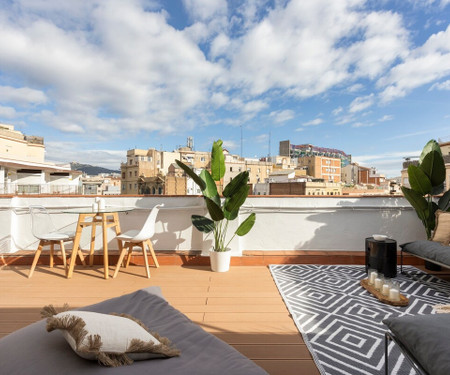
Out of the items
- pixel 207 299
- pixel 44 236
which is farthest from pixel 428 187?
pixel 44 236

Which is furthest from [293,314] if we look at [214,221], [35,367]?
[35,367]

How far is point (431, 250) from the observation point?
2.84 m

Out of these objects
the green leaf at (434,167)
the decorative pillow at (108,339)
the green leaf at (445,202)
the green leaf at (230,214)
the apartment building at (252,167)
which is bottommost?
the decorative pillow at (108,339)

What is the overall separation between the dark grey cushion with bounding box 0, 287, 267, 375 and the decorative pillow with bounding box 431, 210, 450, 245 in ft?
10.8

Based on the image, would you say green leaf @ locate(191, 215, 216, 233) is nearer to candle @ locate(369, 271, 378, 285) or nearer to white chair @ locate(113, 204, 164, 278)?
white chair @ locate(113, 204, 164, 278)

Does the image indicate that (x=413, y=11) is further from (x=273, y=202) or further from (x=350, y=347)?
(x=350, y=347)

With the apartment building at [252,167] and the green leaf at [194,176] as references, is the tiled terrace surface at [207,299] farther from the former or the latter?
the apartment building at [252,167]

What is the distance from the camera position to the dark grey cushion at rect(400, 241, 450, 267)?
2.65m

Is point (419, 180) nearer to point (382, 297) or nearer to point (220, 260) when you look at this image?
point (382, 297)

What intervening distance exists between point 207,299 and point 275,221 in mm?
1739

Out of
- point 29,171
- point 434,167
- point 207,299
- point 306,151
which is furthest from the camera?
point 306,151

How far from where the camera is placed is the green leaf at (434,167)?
3396 mm

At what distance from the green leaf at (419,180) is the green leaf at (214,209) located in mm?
2604

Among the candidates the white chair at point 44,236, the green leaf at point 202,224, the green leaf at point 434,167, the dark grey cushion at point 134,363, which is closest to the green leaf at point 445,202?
the green leaf at point 434,167
